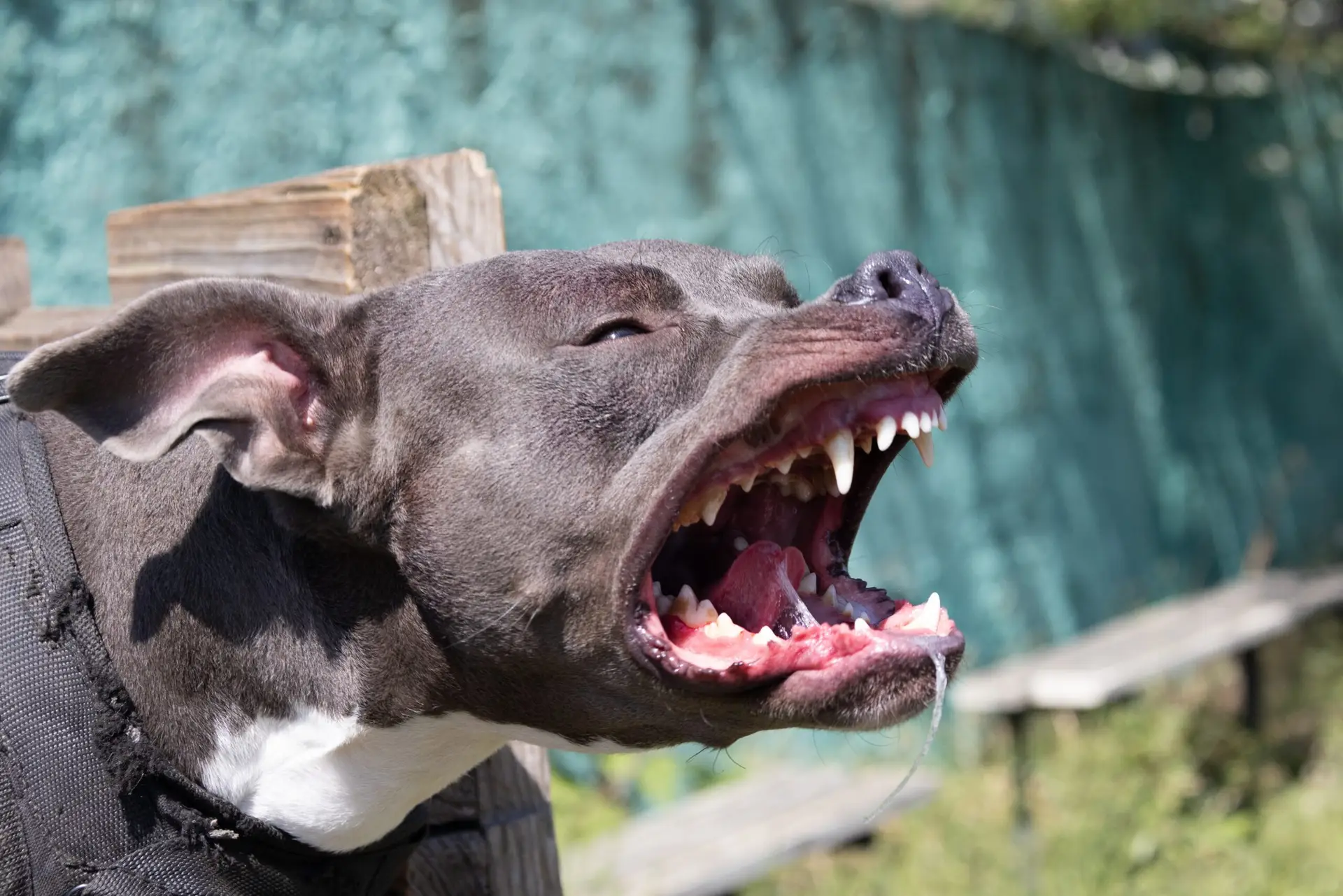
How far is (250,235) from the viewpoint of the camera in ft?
8.71

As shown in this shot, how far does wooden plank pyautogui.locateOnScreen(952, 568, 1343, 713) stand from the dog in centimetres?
354

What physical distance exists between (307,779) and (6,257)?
4.75 feet

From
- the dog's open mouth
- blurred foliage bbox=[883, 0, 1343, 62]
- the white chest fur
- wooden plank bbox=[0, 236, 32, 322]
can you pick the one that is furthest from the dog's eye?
blurred foliage bbox=[883, 0, 1343, 62]

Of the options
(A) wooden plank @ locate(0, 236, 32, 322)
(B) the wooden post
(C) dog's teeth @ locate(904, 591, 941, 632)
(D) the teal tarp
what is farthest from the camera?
(D) the teal tarp

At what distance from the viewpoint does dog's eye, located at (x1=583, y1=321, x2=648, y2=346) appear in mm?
2254

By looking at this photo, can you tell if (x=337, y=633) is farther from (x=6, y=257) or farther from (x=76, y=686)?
(x=6, y=257)

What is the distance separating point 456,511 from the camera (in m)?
2.18

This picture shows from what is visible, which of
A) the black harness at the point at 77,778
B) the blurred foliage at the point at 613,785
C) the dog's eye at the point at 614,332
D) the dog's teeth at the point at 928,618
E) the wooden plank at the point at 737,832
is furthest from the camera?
the blurred foliage at the point at 613,785

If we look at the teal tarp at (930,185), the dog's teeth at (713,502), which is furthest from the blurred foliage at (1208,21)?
the dog's teeth at (713,502)

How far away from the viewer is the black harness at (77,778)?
202 cm

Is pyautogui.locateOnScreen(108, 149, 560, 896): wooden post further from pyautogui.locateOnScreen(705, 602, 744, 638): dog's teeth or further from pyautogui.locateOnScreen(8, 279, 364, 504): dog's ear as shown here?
pyautogui.locateOnScreen(705, 602, 744, 638): dog's teeth

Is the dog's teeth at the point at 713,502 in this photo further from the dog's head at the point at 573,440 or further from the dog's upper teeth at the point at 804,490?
the dog's upper teeth at the point at 804,490

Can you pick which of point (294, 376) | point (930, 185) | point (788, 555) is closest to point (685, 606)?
point (788, 555)

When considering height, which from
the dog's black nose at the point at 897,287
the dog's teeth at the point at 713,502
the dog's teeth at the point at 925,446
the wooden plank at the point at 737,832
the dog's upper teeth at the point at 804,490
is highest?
the dog's black nose at the point at 897,287
